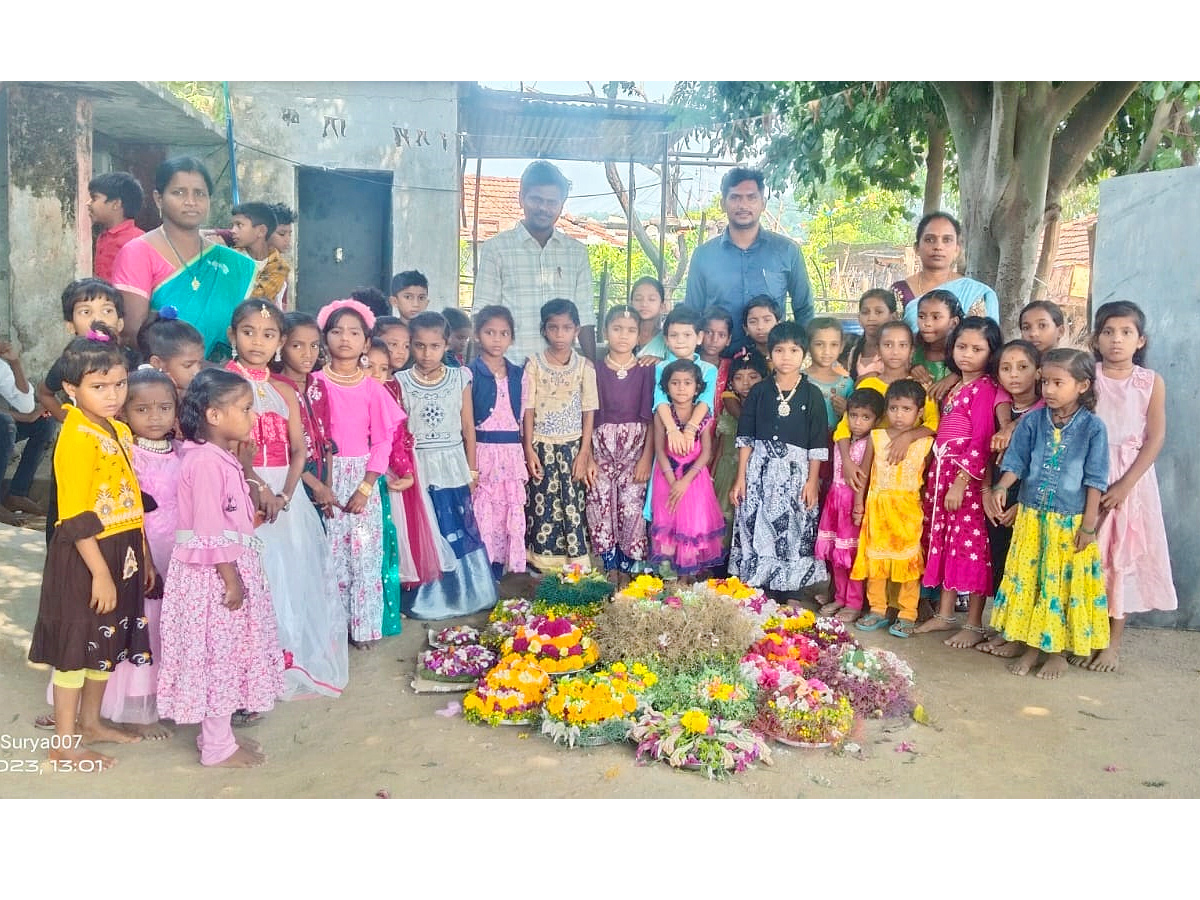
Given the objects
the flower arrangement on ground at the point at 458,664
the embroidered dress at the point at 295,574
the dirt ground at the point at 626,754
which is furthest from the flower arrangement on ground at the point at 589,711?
the embroidered dress at the point at 295,574

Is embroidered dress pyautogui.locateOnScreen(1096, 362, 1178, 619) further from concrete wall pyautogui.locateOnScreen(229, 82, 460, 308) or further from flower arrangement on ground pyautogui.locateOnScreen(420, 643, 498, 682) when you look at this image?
concrete wall pyautogui.locateOnScreen(229, 82, 460, 308)

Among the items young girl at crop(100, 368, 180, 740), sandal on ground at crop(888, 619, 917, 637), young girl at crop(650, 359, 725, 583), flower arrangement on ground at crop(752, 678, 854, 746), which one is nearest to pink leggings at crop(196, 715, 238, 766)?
young girl at crop(100, 368, 180, 740)

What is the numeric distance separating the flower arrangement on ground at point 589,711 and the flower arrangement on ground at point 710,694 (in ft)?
0.42

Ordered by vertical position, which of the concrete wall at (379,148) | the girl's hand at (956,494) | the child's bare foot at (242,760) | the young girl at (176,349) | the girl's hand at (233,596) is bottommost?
the child's bare foot at (242,760)

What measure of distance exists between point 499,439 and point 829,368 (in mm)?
1805

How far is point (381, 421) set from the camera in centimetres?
436

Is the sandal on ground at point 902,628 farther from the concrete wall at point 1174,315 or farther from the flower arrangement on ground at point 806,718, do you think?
the concrete wall at point 1174,315

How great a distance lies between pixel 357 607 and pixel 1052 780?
9.60 ft

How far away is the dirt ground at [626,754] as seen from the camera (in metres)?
3.22

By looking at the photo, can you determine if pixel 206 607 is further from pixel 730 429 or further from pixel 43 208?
pixel 43 208

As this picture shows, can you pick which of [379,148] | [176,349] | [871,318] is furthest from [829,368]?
[379,148]

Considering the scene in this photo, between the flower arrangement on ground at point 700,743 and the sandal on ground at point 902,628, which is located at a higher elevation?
the sandal on ground at point 902,628

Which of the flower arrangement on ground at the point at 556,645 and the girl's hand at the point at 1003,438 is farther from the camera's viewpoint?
the girl's hand at the point at 1003,438

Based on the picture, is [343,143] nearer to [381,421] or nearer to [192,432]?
[381,421]
